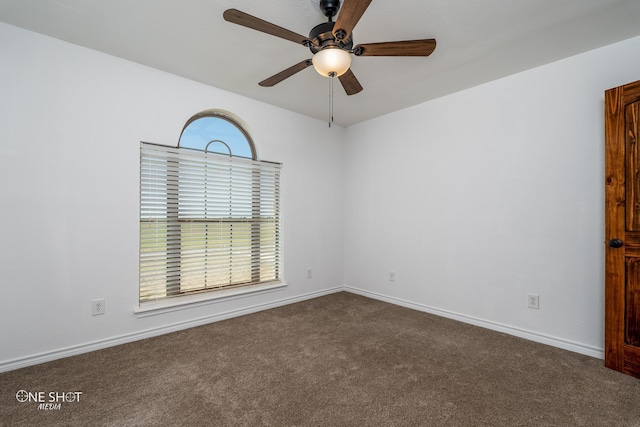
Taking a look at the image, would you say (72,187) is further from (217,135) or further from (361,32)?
(361,32)

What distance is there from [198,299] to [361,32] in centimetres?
278

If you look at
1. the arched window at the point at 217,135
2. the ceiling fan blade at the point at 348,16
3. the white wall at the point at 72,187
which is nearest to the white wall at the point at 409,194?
the white wall at the point at 72,187

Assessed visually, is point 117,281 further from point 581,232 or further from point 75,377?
point 581,232

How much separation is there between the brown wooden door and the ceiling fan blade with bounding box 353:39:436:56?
152 centimetres

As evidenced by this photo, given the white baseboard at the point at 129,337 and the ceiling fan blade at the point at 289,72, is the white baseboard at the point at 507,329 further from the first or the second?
the ceiling fan blade at the point at 289,72

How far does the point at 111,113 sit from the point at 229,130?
113cm

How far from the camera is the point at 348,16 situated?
1404 millimetres

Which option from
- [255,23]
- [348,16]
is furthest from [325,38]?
[255,23]

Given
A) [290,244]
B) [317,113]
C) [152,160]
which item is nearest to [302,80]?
[317,113]

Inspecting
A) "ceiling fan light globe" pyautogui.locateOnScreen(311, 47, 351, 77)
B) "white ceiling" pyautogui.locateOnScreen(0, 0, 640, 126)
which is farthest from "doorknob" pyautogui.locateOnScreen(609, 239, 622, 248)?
"ceiling fan light globe" pyautogui.locateOnScreen(311, 47, 351, 77)

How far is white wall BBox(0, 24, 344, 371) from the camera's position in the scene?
6.88 feet

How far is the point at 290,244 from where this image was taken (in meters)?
3.70

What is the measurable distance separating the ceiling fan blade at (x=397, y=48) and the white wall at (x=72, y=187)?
1945 millimetres

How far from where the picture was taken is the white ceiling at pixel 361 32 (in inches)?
73.5
